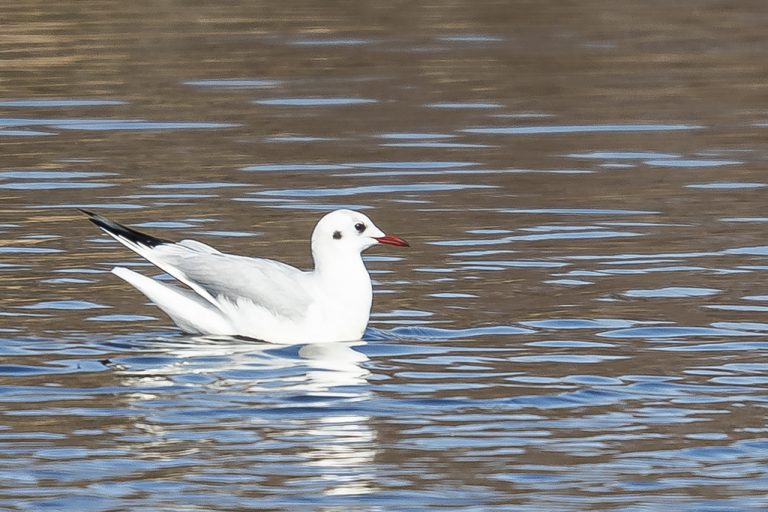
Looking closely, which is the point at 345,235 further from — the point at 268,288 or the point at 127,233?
the point at 127,233

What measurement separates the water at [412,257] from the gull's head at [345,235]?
0.56 m

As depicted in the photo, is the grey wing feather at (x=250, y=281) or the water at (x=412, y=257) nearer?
the water at (x=412, y=257)

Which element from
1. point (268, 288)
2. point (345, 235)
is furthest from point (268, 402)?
point (345, 235)

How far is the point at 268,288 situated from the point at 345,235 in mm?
608

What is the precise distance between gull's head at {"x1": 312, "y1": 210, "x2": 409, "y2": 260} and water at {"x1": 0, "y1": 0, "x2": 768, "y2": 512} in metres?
0.56

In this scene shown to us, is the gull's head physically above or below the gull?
above

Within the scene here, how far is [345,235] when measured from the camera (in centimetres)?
1157

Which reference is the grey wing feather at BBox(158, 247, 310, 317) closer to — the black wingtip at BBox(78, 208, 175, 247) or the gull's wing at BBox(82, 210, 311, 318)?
the gull's wing at BBox(82, 210, 311, 318)

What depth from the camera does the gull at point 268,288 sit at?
37.0 feet

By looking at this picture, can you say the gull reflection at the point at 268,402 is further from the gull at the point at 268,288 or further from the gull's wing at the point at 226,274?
the gull's wing at the point at 226,274

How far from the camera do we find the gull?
1129 cm

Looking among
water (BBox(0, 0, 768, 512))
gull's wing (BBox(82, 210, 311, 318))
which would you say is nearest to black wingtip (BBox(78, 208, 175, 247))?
gull's wing (BBox(82, 210, 311, 318))

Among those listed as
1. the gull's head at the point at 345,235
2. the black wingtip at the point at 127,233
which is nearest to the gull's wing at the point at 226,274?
the black wingtip at the point at 127,233

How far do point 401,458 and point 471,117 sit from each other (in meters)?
11.3
